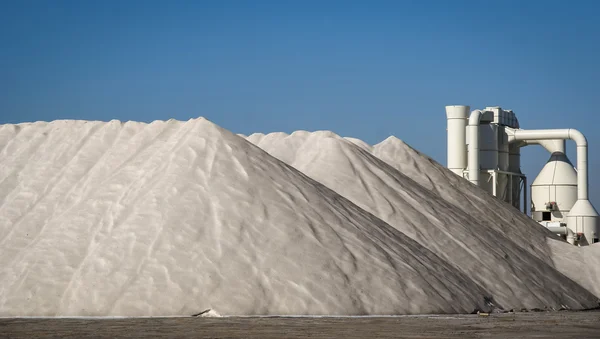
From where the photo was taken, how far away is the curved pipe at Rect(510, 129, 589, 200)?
60344 millimetres

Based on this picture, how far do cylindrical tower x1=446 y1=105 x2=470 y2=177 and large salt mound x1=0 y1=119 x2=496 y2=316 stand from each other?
68.0 feet

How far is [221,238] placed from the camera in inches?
1266

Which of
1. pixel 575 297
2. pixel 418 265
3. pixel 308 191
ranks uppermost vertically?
pixel 308 191

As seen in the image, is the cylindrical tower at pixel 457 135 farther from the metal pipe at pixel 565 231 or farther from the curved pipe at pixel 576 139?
the metal pipe at pixel 565 231

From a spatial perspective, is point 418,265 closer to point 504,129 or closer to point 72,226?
point 72,226

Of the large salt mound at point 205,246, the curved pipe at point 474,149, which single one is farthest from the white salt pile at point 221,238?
the curved pipe at point 474,149

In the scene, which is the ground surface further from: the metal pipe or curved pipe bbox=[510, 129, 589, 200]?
curved pipe bbox=[510, 129, 589, 200]

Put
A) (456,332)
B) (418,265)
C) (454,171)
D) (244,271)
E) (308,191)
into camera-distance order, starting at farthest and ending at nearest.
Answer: (454,171), (308,191), (418,265), (244,271), (456,332)

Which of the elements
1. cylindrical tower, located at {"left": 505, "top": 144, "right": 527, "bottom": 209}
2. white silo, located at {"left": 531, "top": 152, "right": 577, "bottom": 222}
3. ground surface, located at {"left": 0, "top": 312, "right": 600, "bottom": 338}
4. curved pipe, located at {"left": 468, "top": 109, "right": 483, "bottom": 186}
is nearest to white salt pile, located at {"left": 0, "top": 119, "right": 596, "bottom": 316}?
ground surface, located at {"left": 0, "top": 312, "right": 600, "bottom": 338}

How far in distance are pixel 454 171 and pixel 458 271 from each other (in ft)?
80.2

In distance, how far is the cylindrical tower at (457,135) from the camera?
61.2 m

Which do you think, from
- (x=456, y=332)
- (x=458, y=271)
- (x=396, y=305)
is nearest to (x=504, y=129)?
(x=458, y=271)

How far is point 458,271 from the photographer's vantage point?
37.7 m

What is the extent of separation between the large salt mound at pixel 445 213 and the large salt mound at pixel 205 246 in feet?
3.68
